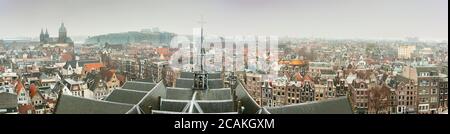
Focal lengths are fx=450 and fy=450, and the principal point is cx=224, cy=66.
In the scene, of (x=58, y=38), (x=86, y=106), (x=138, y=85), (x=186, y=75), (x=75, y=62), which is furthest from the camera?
(x=186, y=75)

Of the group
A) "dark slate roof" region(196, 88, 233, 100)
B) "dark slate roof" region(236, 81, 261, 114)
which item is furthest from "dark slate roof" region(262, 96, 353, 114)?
"dark slate roof" region(196, 88, 233, 100)

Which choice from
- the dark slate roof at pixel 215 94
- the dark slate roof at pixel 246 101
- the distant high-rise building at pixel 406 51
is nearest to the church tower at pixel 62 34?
the dark slate roof at pixel 215 94

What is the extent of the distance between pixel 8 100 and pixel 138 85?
87 centimetres

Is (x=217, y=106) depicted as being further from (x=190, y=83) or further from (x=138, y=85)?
(x=138, y=85)

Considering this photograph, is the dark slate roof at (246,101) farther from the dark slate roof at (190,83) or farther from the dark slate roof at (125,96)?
the dark slate roof at (125,96)

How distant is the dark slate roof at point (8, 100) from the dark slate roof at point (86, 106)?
281mm

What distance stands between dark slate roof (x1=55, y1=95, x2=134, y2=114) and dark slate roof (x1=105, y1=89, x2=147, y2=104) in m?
0.09

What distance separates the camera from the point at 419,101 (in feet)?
10.5

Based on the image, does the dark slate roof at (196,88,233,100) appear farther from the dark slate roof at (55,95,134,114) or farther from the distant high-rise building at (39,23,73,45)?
the distant high-rise building at (39,23,73,45)

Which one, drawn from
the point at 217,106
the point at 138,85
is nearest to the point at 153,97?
the point at 138,85

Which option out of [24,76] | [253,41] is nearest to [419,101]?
[253,41]

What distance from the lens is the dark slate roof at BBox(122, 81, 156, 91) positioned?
3.24m

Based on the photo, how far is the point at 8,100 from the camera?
2.98m

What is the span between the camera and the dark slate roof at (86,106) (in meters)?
2.75
